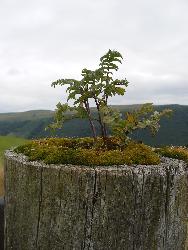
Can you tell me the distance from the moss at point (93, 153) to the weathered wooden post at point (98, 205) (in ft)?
0.47

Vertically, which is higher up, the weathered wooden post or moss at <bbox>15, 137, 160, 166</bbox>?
moss at <bbox>15, 137, 160, 166</bbox>

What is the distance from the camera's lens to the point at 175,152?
Result: 193 inches

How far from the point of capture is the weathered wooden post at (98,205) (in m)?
3.85

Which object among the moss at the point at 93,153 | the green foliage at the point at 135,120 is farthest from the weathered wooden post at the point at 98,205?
the green foliage at the point at 135,120

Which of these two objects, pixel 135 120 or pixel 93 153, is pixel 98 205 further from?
pixel 135 120

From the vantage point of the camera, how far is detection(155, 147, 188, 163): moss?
4.81 m

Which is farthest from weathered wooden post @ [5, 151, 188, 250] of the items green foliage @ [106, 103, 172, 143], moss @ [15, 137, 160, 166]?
green foliage @ [106, 103, 172, 143]

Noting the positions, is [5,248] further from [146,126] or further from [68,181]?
[146,126]

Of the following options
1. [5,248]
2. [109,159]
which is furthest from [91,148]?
[5,248]

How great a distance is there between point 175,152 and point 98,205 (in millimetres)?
1373

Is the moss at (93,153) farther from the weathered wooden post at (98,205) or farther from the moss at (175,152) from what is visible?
the moss at (175,152)

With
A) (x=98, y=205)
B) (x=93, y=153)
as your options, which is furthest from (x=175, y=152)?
(x=98, y=205)

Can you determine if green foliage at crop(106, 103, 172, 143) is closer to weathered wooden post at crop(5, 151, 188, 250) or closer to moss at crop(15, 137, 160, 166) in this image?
moss at crop(15, 137, 160, 166)

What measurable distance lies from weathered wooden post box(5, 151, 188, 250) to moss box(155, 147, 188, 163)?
0.58 meters
